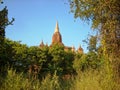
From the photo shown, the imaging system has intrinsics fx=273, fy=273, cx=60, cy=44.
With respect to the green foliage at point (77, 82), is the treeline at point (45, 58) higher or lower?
higher

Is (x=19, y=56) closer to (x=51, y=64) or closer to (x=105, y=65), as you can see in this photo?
(x=51, y=64)

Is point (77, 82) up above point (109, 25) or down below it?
below

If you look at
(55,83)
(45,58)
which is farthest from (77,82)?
(45,58)

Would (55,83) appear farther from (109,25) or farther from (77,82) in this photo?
(109,25)

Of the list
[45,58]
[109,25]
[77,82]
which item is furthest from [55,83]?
[45,58]

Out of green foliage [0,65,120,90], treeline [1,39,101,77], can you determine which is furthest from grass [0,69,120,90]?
treeline [1,39,101,77]

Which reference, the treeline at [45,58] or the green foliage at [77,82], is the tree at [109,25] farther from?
the treeline at [45,58]

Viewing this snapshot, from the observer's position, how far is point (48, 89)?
880 cm

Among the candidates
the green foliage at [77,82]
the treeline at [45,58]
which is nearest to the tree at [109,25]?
the green foliage at [77,82]

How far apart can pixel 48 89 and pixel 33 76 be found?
69cm

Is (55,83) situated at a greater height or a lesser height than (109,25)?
lesser

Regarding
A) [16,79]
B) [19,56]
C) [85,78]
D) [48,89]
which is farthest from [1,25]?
[19,56]

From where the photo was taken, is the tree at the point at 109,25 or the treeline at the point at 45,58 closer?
the tree at the point at 109,25

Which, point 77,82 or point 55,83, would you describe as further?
point 77,82
